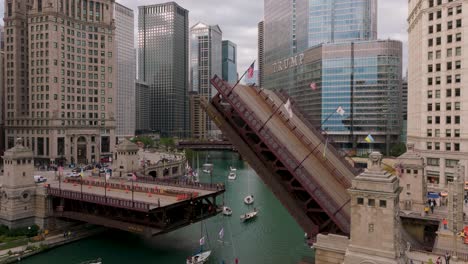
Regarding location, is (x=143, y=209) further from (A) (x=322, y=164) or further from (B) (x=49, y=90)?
(B) (x=49, y=90)

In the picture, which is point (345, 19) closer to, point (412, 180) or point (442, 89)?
point (442, 89)

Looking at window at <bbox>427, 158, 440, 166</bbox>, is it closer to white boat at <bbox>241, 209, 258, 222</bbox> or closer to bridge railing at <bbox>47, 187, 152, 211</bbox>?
white boat at <bbox>241, 209, 258, 222</bbox>

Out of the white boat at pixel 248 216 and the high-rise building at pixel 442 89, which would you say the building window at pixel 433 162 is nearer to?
the high-rise building at pixel 442 89

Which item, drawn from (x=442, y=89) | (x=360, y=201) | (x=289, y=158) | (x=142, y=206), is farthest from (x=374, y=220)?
(x=442, y=89)

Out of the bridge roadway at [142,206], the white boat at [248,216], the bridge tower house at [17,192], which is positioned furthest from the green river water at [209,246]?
the bridge tower house at [17,192]

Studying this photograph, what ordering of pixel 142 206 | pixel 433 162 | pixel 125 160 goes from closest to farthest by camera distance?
pixel 142 206 → pixel 125 160 → pixel 433 162

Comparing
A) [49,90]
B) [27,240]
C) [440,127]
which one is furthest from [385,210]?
[49,90]
